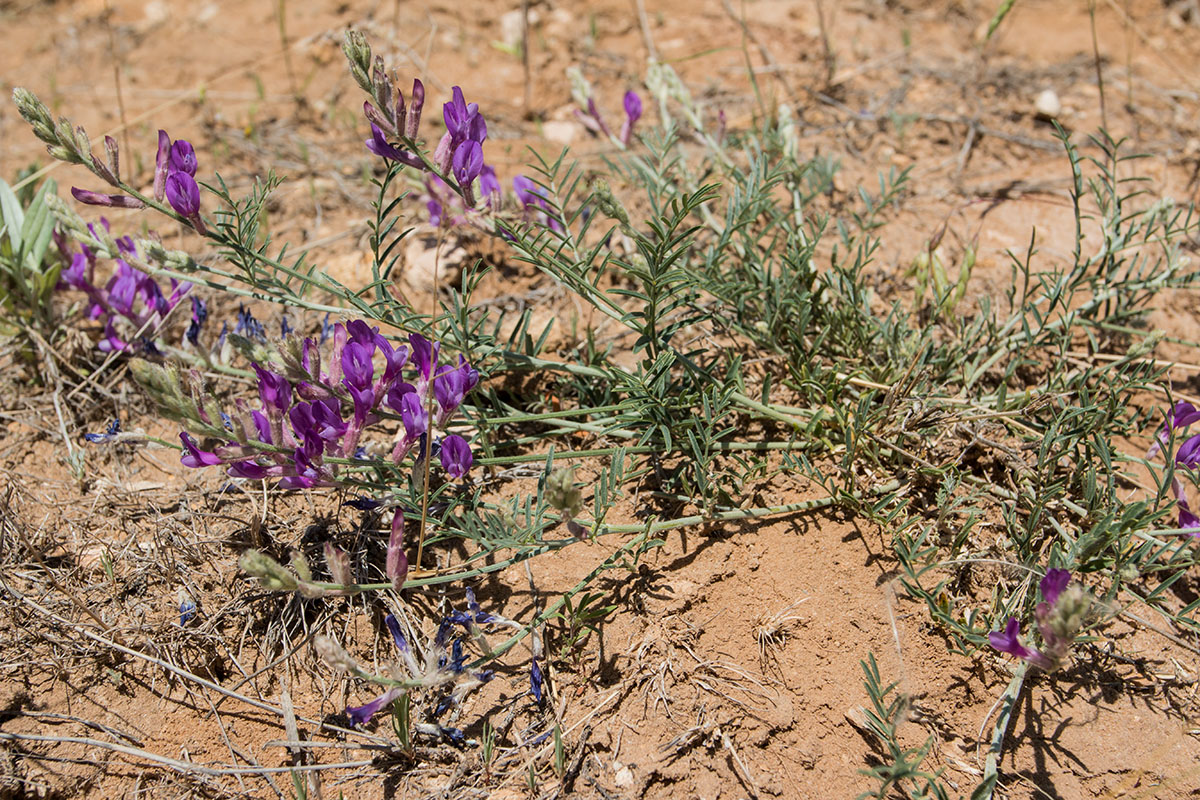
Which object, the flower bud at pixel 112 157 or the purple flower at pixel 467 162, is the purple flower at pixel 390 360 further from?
the flower bud at pixel 112 157

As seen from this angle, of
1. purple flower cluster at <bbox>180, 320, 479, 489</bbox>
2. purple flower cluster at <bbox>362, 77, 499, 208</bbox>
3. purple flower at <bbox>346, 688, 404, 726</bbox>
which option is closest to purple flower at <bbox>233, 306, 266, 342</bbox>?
purple flower cluster at <bbox>180, 320, 479, 489</bbox>

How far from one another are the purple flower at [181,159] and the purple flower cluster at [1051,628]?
227cm

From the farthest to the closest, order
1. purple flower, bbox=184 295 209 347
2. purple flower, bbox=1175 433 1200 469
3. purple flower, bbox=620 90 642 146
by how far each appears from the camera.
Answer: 1. purple flower, bbox=620 90 642 146
2. purple flower, bbox=184 295 209 347
3. purple flower, bbox=1175 433 1200 469

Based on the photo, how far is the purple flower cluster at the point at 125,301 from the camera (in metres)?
2.79

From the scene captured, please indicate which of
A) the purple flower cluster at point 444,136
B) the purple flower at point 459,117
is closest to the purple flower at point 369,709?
the purple flower cluster at point 444,136

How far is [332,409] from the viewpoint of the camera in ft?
7.00

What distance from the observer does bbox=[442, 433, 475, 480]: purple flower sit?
2139 mm

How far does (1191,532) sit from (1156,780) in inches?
23.9

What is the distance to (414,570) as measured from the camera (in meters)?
2.34

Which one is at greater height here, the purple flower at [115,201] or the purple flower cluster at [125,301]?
the purple flower at [115,201]

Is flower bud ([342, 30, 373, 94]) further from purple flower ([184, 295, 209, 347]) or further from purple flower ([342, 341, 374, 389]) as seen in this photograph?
purple flower ([184, 295, 209, 347])

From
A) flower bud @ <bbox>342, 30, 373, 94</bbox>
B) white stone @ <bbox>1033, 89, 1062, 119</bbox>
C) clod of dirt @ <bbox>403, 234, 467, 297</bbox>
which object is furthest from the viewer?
white stone @ <bbox>1033, 89, 1062, 119</bbox>

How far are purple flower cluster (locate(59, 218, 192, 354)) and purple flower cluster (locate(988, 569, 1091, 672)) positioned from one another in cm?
264

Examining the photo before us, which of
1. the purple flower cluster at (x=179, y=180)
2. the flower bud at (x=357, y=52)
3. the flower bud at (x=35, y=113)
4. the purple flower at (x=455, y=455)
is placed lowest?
the purple flower at (x=455, y=455)
